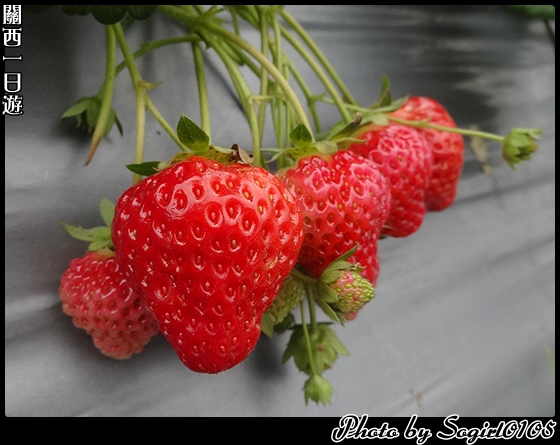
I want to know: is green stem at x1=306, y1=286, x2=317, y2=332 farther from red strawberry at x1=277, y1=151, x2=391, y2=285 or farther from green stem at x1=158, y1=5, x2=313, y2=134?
green stem at x1=158, y1=5, x2=313, y2=134

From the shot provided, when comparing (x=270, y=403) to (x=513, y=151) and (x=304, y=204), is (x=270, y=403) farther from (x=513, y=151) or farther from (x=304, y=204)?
(x=513, y=151)

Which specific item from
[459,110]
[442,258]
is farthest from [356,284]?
[459,110]

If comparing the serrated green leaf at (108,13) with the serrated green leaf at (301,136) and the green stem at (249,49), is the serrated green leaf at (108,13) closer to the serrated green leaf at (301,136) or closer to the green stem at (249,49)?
the green stem at (249,49)

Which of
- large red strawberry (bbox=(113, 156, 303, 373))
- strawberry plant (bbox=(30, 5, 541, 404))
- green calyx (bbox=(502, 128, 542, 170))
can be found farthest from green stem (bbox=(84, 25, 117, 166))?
green calyx (bbox=(502, 128, 542, 170))

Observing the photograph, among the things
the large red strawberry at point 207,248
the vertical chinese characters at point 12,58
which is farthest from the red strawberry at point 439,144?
the vertical chinese characters at point 12,58

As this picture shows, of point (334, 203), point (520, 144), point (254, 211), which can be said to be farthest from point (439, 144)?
point (254, 211)
